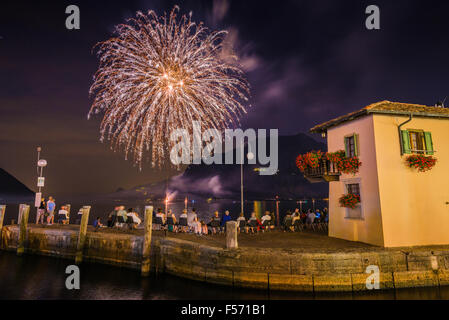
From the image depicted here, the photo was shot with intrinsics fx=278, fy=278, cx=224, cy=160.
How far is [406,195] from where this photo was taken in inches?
515

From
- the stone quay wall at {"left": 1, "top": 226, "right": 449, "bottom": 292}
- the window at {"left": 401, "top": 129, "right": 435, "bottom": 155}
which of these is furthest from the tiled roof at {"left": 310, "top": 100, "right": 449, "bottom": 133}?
the stone quay wall at {"left": 1, "top": 226, "right": 449, "bottom": 292}

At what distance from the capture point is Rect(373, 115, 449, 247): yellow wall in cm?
1275

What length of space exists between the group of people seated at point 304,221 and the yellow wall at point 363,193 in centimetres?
295

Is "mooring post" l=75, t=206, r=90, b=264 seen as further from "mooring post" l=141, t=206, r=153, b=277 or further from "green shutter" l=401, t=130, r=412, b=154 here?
"green shutter" l=401, t=130, r=412, b=154

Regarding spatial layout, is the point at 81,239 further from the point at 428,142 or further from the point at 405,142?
the point at 428,142

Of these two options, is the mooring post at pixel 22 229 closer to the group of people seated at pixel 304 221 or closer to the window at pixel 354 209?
the group of people seated at pixel 304 221

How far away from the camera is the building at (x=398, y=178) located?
Answer: 1283 centimetres

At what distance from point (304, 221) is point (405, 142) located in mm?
9138

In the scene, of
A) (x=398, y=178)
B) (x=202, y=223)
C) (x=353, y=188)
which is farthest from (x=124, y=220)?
(x=398, y=178)

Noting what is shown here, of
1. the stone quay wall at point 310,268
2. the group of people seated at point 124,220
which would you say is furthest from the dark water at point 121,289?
the group of people seated at point 124,220

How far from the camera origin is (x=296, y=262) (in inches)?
417

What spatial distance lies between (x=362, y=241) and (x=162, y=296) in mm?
9680

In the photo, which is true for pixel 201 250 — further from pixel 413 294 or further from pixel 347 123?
pixel 347 123
